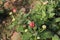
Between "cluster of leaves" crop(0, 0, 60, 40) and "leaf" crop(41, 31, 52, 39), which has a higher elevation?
"cluster of leaves" crop(0, 0, 60, 40)

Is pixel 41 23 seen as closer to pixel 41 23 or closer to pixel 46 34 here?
pixel 41 23

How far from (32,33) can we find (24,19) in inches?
12.8

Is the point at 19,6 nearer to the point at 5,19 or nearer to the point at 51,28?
the point at 5,19

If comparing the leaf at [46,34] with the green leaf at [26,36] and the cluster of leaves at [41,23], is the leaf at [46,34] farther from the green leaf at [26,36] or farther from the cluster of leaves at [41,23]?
the green leaf at [26,36]

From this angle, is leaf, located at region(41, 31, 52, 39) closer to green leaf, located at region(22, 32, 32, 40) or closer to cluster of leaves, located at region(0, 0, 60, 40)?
cluster of leaves, located at region(0, 0, 60, 40)

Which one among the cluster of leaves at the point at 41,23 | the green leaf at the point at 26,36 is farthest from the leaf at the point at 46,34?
the green leaf at the point at 26,36

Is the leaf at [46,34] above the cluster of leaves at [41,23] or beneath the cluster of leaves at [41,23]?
beneath

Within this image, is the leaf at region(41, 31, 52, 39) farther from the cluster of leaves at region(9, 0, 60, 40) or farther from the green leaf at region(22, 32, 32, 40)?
the green leaf at region(22, 32, 32, 40)

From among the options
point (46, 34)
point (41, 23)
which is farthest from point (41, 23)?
point (46, 34)

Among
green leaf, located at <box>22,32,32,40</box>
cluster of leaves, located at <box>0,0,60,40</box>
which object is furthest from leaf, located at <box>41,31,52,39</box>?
green leaf, located at <box>22,32,32,40</box>

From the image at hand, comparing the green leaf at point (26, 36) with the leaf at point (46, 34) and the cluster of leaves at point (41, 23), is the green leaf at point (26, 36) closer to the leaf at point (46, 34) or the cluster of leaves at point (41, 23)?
the cluster of leaves at point (41, 23)

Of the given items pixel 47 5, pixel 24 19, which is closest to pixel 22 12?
pixel 24 19

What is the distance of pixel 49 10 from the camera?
2867mm

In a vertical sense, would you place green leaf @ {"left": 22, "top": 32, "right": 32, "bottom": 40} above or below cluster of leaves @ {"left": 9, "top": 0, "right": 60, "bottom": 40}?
below
